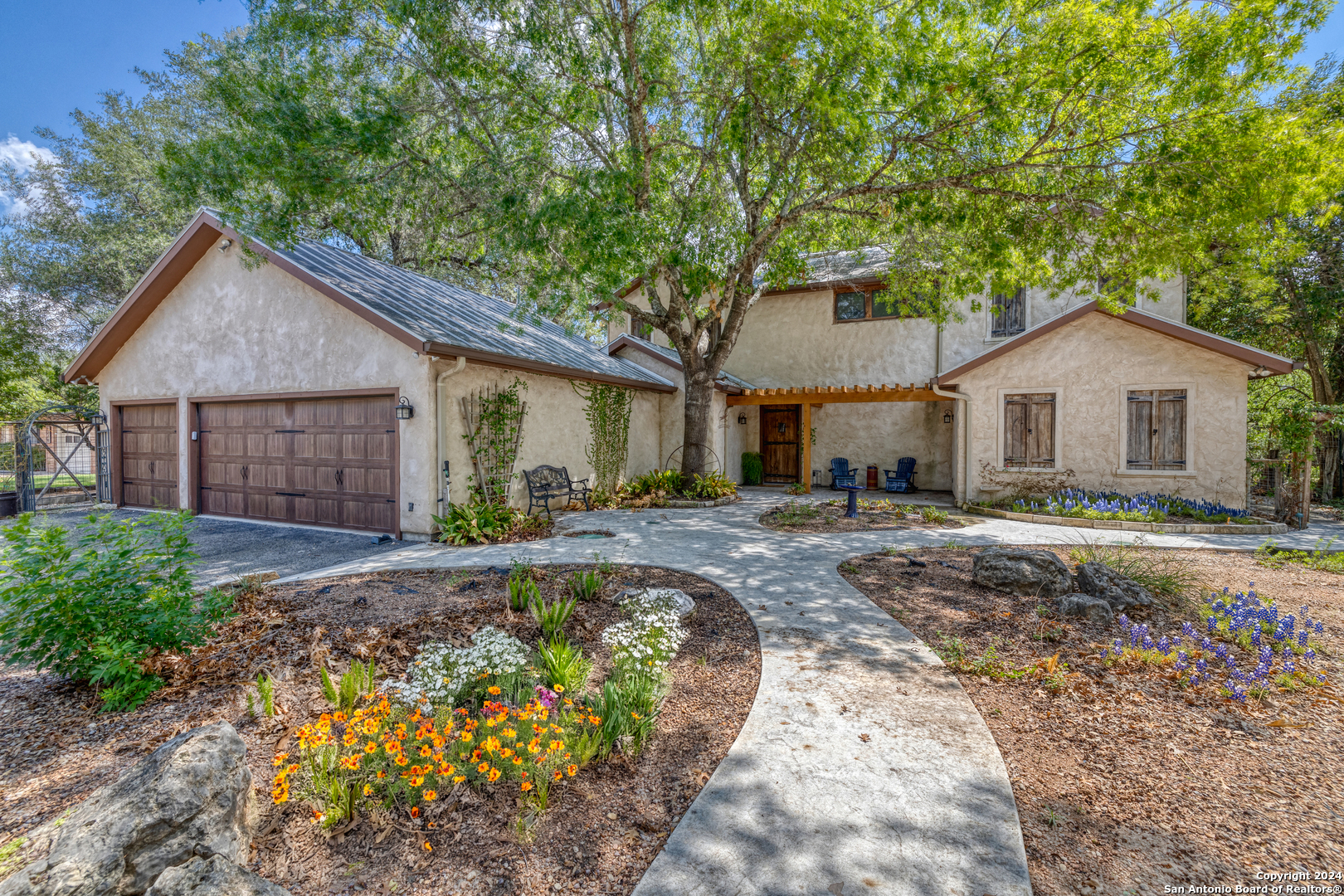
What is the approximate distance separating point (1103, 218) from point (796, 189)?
14.9 ft

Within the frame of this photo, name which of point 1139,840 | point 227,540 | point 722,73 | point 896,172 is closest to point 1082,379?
point 896,172

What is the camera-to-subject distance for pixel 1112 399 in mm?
10812

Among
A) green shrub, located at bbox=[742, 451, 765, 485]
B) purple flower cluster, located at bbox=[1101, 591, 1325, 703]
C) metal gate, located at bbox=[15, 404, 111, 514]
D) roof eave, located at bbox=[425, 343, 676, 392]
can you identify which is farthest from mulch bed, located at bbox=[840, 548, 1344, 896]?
metal gate, located at bbox=[15, 404, 111, 514]

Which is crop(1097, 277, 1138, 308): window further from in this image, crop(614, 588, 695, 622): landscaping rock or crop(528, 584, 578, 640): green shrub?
crop(528, 584, 578, 640): green shrub

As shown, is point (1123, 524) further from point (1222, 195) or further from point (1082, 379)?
point (1222, 195)

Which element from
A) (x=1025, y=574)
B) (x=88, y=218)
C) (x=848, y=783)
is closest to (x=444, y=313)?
(x=1025, y=574)

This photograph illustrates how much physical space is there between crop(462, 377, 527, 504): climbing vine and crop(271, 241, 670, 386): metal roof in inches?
29.9

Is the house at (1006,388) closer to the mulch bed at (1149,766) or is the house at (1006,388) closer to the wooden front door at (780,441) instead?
the wooden front door at (780,441)

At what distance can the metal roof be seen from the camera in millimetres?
8391

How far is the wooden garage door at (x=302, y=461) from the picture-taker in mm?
8633

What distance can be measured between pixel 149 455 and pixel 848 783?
13.7m

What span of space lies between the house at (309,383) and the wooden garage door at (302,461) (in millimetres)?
26

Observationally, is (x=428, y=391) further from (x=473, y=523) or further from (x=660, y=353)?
(x=660, y=353)

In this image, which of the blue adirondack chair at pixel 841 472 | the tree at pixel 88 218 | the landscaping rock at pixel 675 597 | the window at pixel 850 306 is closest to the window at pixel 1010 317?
the window at pixel 850 306
